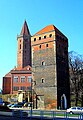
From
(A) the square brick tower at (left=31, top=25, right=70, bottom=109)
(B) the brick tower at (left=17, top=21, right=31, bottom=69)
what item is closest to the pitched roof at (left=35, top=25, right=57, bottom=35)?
(A) the square brick tower at (left=31, top=25, right=70, bottom=109)

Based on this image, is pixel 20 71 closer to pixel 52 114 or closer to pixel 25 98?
pixel 25 98

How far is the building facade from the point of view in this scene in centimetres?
5359

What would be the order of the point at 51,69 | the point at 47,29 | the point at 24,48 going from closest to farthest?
the point at 51,69 → the point at 47,29 → the point at 24,48

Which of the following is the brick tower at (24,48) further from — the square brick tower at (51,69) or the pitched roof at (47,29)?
the square brick tower at (51,69)

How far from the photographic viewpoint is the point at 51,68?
5431 centimetres

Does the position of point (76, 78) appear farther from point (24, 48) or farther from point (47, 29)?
point (24, 48)

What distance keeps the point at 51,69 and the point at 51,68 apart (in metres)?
0.23

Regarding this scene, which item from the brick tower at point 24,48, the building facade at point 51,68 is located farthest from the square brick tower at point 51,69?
the brick tower at point 24,48

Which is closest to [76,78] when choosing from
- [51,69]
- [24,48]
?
[51,69]

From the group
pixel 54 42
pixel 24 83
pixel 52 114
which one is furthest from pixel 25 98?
pixel 52 114

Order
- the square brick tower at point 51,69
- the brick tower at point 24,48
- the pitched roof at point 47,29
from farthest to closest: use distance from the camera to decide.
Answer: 1. the brick tower at point 24,48
2. the pitched roof at point 47,29
3. the square brick tower at point 51,69

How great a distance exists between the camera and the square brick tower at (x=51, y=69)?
53.6 meters

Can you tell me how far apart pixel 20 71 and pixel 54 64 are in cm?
3243

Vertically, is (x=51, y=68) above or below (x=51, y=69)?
above
